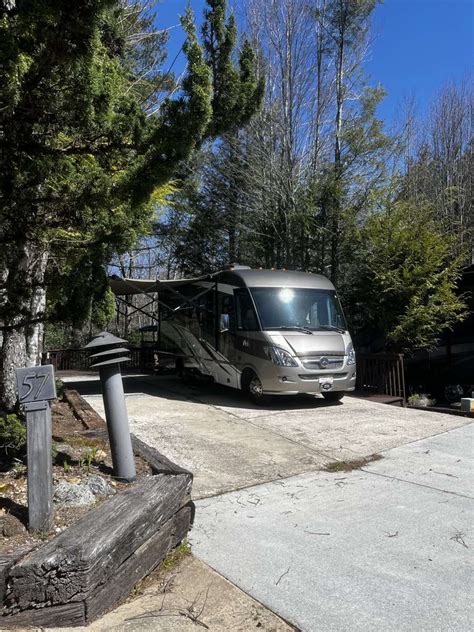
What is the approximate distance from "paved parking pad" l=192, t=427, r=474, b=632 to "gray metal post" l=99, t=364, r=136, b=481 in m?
0.78

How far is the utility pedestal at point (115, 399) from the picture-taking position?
14.9ft

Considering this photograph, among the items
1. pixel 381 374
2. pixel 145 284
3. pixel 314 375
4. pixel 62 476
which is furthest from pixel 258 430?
pixel 145 284

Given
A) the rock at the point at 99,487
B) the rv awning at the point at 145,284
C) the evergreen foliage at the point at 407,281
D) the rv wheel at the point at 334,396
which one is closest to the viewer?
the rock at the point at 99,487

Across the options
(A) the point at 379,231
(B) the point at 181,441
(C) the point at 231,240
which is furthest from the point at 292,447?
(C) the point at 231,240

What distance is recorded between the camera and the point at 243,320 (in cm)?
1047

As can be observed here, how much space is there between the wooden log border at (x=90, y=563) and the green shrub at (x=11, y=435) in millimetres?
1420

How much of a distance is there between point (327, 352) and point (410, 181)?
9.00 meters

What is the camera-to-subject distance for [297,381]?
31.6 feet

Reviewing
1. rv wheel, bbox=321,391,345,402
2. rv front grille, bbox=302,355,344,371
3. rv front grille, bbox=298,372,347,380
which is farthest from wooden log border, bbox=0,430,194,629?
rv wheel, bbox=321,391,345,402

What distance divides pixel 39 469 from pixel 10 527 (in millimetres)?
391

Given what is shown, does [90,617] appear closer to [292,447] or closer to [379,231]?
[292,447]

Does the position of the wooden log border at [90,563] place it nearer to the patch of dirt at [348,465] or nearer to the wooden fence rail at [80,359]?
the patch of dirt at [348,465]

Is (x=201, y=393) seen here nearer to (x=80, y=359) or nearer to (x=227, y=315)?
(x=227, y=315)

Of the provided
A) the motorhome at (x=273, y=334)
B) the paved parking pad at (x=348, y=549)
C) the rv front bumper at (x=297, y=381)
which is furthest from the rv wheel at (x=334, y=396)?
the paved parking pad at (x=348, y=549)
